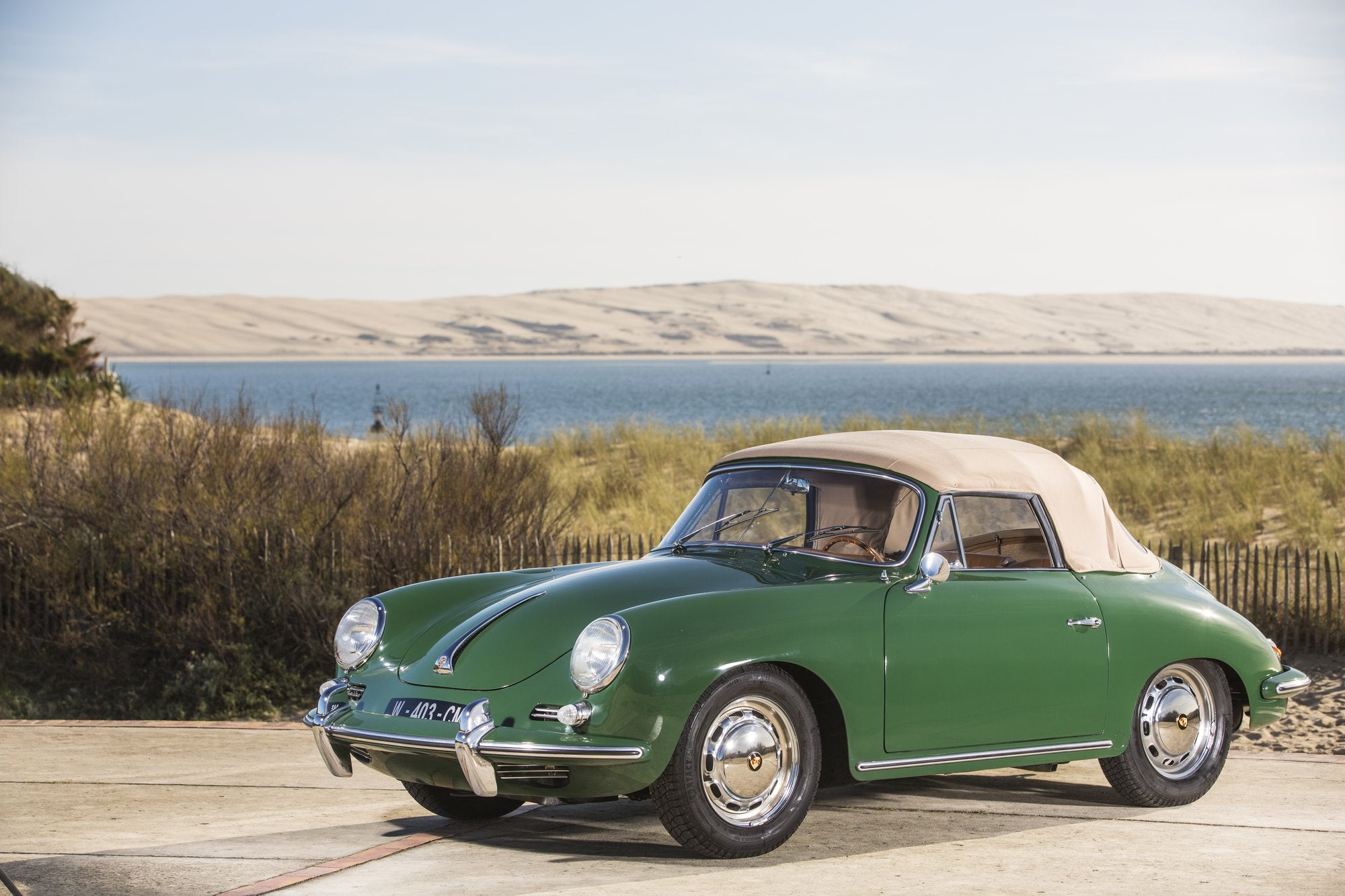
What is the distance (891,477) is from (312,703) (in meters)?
6.79

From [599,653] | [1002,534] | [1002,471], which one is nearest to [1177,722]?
[1002,534]

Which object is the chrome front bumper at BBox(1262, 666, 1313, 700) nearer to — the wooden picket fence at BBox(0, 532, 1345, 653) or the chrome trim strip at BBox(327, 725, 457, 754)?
the chrome trim strip at BBox(327, 725, 457, 754)

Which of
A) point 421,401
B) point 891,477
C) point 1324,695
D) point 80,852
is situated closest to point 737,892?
point 891,477

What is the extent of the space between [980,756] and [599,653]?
1.85m

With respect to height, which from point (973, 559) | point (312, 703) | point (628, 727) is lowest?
point (312, 703)

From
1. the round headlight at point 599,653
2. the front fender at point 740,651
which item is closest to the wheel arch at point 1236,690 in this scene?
the front fender at point 740,651

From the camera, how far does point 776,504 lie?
6.96 meters

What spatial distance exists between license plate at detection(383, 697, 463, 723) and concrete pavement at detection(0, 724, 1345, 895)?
1.84 ft

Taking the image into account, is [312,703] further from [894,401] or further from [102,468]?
[894,401]

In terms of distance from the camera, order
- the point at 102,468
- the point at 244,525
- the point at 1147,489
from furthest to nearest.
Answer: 1. the point at 1147,489
2. the point at 102,468
3. the point at 244,525

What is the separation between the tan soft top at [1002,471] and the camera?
6742 millimetres

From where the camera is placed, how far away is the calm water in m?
58.3

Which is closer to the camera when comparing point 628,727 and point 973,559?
point 628,727

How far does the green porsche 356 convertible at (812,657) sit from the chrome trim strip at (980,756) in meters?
0.01
